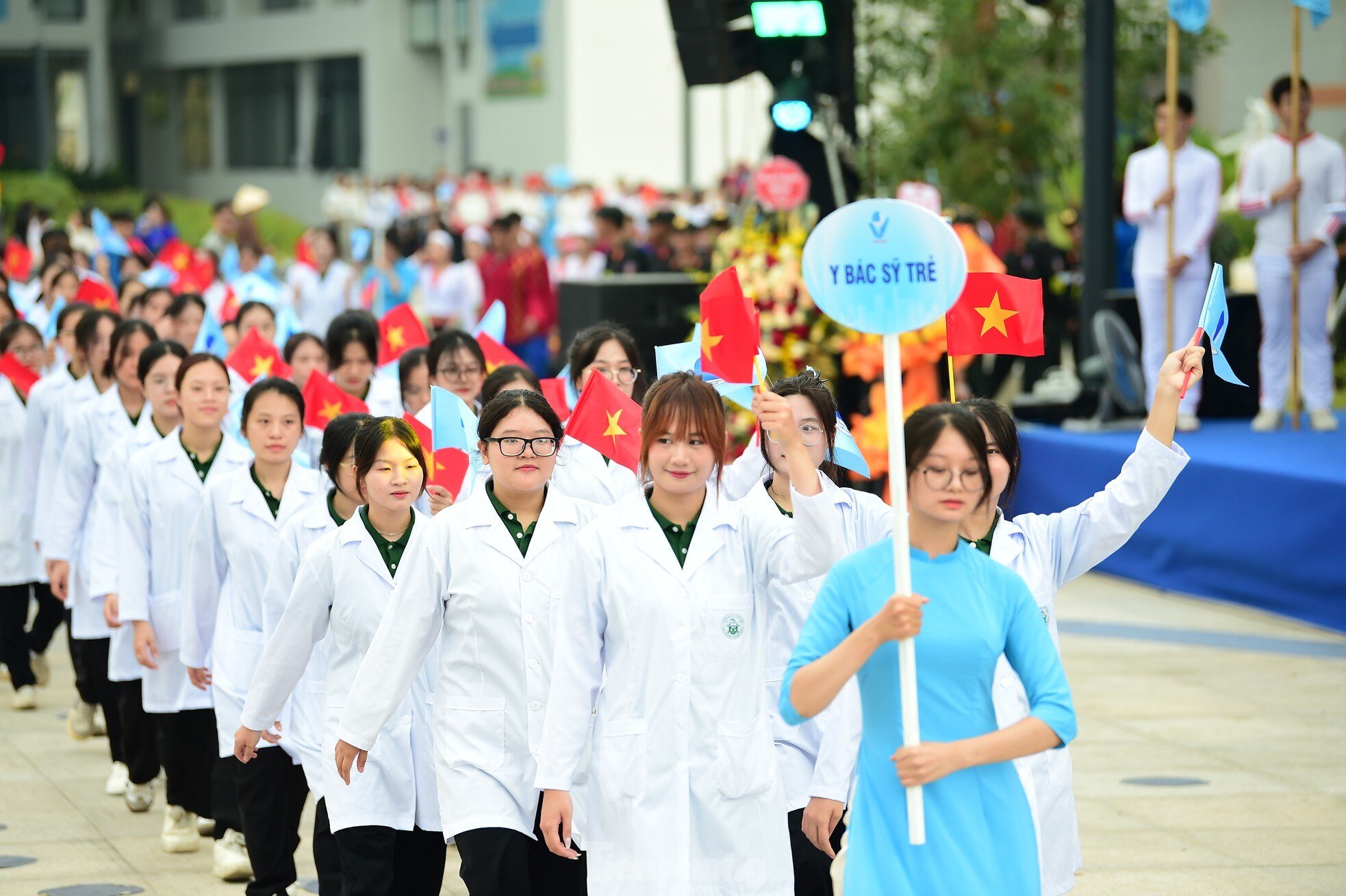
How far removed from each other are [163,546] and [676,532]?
3.14 meters

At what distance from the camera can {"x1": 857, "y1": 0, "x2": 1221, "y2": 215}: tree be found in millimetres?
21031

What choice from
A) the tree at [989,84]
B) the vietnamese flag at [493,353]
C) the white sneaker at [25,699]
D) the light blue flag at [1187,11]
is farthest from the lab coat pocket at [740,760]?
the tree at [989,84]

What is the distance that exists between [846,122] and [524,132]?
3245cm

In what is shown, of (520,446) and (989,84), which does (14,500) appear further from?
(989,84)

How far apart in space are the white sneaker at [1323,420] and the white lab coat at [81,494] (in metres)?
7.34

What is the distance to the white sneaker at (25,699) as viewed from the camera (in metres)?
9.77

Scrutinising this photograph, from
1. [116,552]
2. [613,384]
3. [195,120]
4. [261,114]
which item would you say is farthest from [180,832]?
[195,120]

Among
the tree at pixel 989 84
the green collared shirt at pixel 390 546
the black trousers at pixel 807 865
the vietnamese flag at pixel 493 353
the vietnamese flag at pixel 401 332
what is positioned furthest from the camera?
the tree at pixel 989 84

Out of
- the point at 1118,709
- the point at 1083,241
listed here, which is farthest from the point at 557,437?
the point at 1083,241

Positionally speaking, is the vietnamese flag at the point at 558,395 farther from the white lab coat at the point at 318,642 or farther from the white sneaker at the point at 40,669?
the white sneaker at the point at 40,669

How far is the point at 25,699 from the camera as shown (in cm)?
980

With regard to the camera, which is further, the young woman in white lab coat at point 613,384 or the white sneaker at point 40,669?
the white sneaker at point 40,669

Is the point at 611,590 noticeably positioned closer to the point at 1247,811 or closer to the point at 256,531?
the point at 256,531

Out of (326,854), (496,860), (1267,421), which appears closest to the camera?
(496,860)
